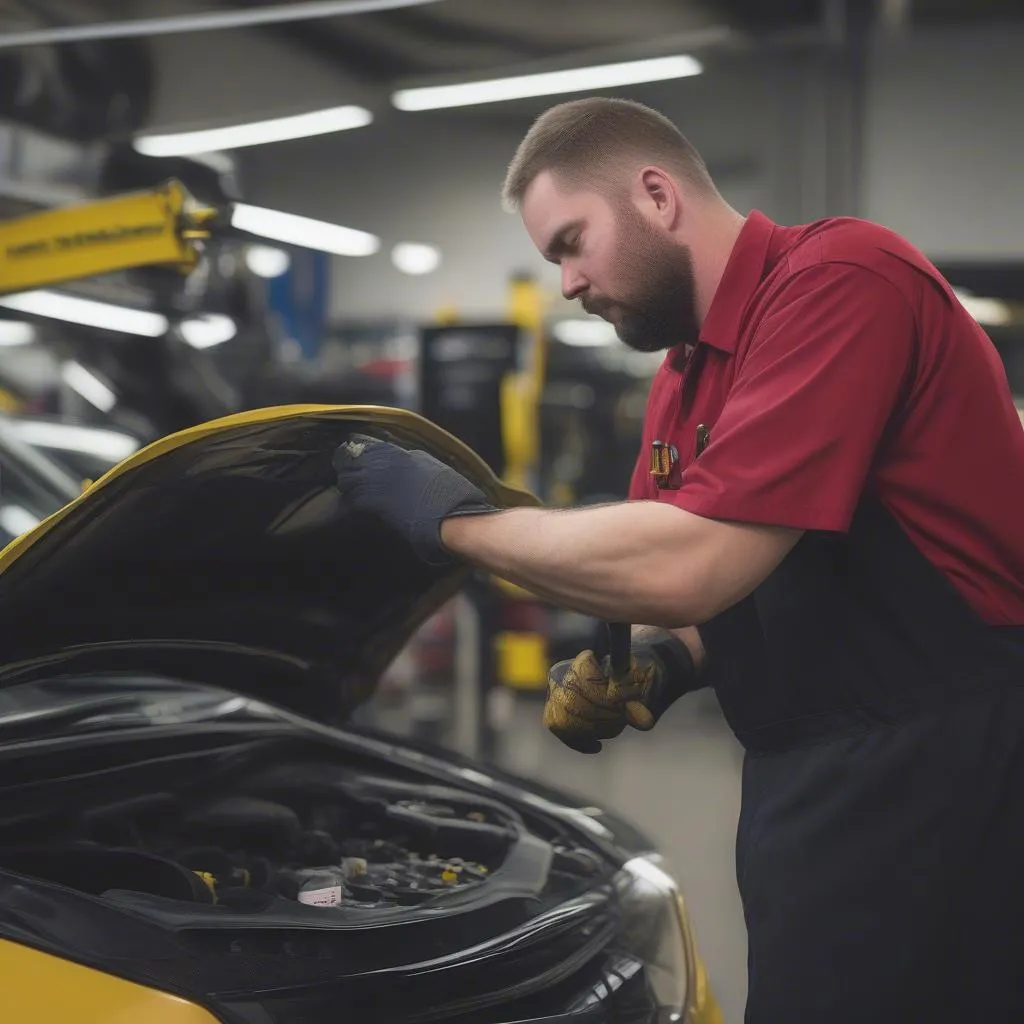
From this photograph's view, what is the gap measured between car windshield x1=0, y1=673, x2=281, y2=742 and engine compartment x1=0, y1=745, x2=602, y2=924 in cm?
10

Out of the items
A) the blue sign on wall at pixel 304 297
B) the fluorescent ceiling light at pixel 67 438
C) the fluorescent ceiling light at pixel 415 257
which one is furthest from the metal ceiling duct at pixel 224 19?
the fluorescent ceiling light at pixel 67 438

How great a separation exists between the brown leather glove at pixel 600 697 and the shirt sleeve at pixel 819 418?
45 centimetres

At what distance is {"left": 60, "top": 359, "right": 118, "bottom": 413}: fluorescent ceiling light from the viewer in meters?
5.95

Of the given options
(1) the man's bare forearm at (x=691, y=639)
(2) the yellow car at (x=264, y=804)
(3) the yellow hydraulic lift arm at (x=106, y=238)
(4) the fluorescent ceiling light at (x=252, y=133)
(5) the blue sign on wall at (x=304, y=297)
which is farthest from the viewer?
(5) the blue sign on wall at (x=304, y=297)

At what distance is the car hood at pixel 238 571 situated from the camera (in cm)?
139

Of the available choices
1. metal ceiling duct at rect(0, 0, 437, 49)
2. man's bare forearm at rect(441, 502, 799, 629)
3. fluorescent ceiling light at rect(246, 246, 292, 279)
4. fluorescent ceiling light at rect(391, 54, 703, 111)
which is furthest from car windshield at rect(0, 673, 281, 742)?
fluorescent ceiling light at rect(246, 246, 292, 279)

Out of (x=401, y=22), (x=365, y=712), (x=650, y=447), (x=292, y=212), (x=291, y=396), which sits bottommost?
(x=365, y=712)

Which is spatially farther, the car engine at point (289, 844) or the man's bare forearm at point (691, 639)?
the man's bare forearm at point (691, 639)

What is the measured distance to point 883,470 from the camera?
1406 mm

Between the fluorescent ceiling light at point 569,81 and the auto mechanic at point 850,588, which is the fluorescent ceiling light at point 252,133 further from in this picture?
the auto mechanic at point 850,588

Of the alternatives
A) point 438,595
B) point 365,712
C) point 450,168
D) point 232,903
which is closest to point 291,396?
point 365,712

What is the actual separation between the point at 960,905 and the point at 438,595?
911 millimetres

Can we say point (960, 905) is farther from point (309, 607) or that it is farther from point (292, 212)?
point (292, 212)

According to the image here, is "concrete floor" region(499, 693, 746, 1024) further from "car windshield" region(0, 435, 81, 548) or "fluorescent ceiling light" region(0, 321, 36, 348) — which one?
"fluorescent ceiling light" region(0, 321, 36, 348)
